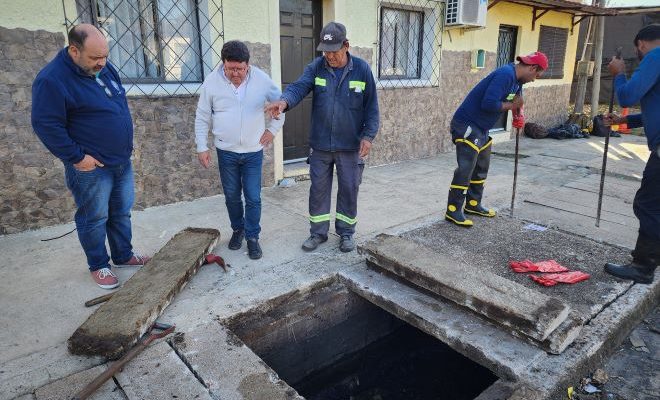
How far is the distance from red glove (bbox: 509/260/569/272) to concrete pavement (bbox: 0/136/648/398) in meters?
0.98

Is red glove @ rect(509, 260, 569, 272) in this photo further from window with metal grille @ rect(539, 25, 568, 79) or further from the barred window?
window with metal grille @ rect(539, 25, 568, 79)

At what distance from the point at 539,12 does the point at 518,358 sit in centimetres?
910

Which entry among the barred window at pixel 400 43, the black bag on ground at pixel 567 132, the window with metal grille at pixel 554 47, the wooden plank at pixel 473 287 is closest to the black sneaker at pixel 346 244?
the wooden plank at pixel 473 287

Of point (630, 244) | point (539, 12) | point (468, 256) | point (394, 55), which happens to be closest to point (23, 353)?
point (468, 256)

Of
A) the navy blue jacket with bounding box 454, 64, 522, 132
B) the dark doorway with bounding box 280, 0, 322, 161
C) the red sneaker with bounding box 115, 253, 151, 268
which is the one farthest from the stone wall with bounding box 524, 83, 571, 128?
the red sneaker with bounding box 115, 253, 151, 268

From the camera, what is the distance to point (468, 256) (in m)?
3.62

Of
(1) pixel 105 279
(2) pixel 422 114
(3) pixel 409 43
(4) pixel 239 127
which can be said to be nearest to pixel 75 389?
(1) pixel 105 279

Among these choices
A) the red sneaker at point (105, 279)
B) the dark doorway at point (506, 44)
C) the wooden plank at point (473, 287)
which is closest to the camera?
the wooden plank at point (473, 287)

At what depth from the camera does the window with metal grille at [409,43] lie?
6703 millimetres

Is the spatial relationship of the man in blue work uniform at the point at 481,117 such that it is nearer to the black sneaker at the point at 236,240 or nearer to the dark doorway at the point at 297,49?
the black sneaker at the point at 236,240

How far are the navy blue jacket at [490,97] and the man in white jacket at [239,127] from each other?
5.87 ft

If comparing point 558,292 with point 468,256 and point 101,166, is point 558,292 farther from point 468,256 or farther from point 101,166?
point 101,166

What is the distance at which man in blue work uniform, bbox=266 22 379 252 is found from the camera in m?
3.45

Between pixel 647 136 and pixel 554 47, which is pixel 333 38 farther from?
pixel 554 47
